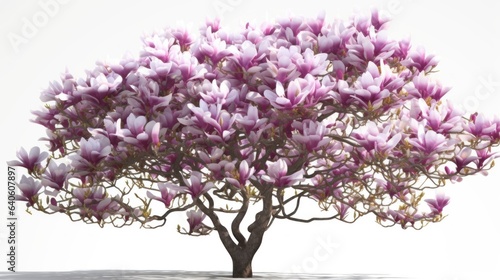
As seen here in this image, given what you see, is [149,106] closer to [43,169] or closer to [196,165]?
[196,165]

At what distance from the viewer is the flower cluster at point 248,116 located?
20.1ft

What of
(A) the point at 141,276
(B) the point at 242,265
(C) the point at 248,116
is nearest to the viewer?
(C) the point at 248,116

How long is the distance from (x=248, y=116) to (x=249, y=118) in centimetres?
2

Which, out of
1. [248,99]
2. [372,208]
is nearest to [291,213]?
[372,208]

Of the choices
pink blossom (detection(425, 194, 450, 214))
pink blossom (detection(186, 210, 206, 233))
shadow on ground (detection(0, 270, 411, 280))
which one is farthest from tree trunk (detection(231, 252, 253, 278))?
pink blossom (detection(425, 194, 450, 214))

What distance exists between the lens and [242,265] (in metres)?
7.76

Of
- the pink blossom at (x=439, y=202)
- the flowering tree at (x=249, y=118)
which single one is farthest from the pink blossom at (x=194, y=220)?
the pink blossom at (x=439, y=202)

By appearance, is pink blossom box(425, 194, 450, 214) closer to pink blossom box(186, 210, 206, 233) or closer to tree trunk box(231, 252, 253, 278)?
tree trunk box(231, 252, 253, 278)

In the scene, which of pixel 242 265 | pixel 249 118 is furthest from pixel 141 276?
pixel 249 118

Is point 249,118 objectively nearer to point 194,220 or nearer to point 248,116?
point 248,116

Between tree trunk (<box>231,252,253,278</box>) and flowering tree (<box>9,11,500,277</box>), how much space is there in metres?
0.28

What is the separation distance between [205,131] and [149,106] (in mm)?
645

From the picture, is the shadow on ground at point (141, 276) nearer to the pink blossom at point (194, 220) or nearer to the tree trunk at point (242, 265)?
the tree trunk at point (242, 265)

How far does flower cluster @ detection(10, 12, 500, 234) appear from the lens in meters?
6.12
